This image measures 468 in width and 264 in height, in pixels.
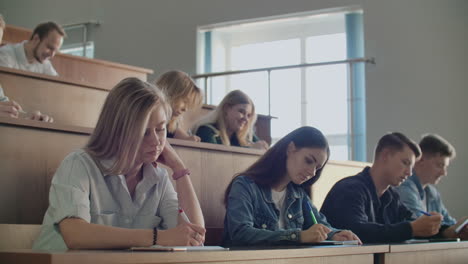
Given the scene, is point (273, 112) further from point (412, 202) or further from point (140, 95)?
point (140, 95)

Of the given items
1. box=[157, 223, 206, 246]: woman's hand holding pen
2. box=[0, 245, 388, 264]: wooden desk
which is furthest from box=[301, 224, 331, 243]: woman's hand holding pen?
box=[157, 223, 206, 246]: woman's hand holding pen

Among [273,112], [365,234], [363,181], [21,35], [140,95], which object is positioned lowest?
[365,234]

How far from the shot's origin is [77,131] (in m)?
2.24

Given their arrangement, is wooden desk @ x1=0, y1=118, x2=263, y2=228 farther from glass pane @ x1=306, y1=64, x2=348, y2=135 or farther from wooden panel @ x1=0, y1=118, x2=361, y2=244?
glass pane @ x1=306, y1=64, x2=348, y2=135

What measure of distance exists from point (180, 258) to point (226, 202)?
1.16m

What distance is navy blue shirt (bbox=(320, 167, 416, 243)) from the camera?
2.76m

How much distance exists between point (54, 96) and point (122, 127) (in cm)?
193

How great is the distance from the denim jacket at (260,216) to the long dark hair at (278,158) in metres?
0.03

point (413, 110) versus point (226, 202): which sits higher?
point (413, 110)

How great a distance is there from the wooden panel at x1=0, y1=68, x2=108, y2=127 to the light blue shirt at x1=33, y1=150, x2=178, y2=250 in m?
1.68

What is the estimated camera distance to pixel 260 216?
7.84 feet

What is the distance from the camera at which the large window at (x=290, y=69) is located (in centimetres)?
667

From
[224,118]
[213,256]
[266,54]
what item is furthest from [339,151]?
[213,256]

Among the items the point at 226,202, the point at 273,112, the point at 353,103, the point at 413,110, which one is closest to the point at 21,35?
the point at 273,112
